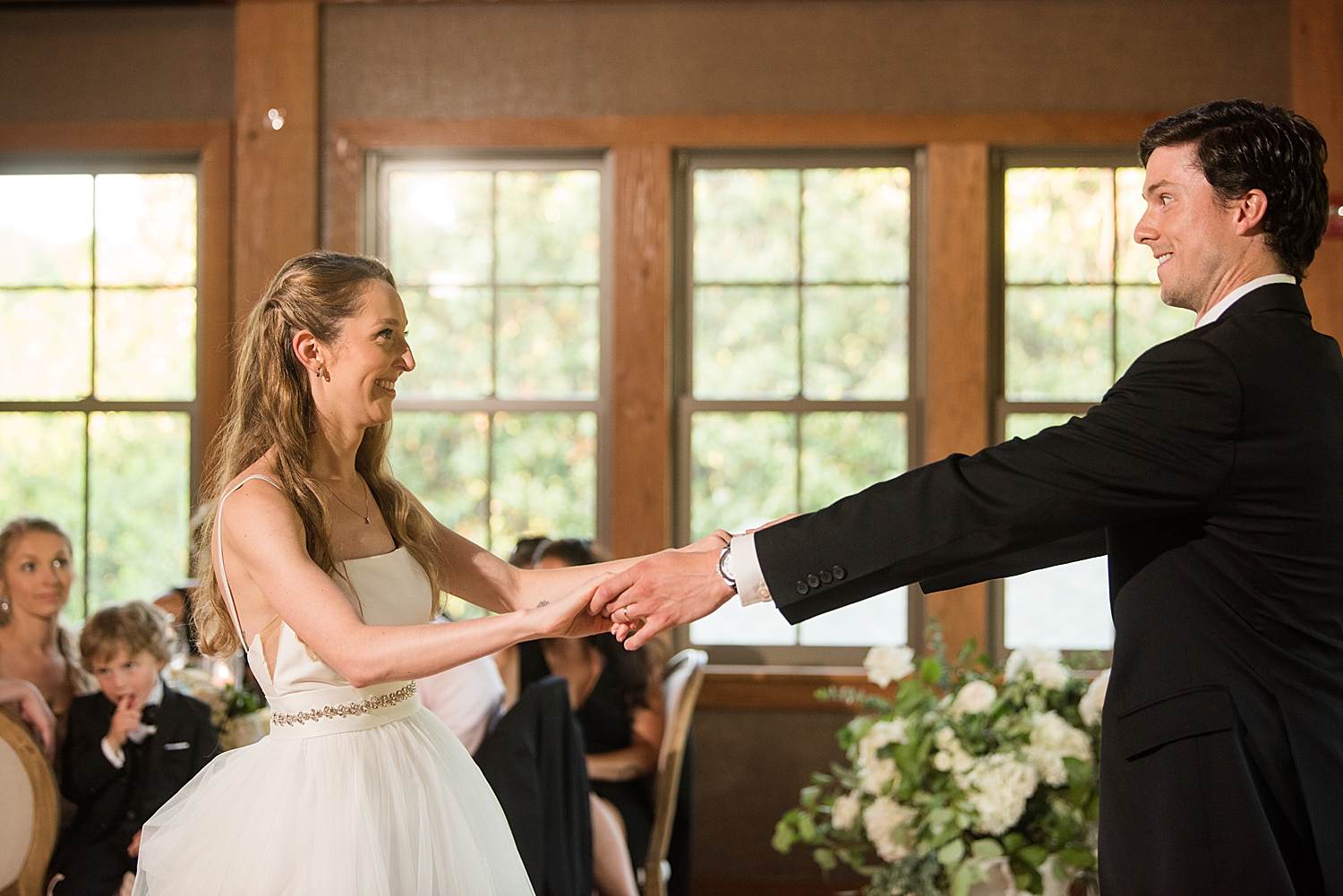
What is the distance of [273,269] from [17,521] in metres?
1.27

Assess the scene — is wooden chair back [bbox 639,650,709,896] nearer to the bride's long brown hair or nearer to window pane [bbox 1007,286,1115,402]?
the bride's long brown hair

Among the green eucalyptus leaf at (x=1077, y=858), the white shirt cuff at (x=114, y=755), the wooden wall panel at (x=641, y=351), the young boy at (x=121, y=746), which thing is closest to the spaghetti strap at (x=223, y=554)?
the young boy at (x=121, y=746)

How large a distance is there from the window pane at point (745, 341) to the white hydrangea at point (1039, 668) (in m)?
1.63

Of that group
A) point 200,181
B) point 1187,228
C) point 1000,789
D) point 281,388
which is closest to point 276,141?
Result: point 200,181

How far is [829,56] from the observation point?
3857mm

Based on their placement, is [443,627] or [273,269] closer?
[443,627]

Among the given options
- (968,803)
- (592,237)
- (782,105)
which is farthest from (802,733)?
(782,105)

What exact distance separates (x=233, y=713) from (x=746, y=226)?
90.6 inches

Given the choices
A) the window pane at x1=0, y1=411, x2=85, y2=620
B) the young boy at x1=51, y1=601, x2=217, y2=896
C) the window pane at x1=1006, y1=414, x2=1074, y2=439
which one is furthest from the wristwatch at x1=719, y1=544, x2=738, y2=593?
the window pane at x1=0, y1=411, x2=85, y2=620

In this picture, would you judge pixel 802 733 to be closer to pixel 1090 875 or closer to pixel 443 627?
pixel 1090 875

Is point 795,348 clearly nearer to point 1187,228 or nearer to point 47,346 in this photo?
point 1187,228

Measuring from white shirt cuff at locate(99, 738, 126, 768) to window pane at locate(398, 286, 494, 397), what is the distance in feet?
5.46

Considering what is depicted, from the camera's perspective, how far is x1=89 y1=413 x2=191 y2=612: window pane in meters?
4.11

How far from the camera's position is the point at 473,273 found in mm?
4008
